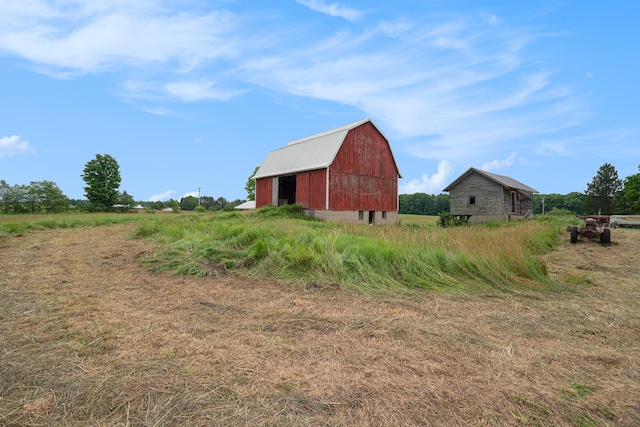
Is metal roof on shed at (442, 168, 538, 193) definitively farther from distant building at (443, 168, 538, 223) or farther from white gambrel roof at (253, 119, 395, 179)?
white gambrel roof at (253, 119, 395, 179)

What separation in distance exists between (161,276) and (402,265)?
4.89 metres

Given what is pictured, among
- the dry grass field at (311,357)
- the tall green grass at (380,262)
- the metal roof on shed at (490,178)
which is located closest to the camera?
the dry grass field at (311,357)

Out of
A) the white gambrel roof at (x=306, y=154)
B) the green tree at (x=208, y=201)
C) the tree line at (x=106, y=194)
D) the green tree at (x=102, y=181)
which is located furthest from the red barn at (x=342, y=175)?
the green tree at (x=208, y=201)

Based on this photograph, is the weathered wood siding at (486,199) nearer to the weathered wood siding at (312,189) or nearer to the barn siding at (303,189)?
the weathered wood siding at (312,189)

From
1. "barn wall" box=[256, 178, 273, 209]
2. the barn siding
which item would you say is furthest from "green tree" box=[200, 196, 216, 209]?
the barn siding

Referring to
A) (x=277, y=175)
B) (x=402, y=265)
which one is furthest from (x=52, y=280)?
(x=277, y=175)

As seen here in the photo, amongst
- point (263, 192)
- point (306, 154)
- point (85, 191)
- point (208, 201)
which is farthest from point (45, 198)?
point (208, 201)

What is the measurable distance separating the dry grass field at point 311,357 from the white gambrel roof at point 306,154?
1676cm

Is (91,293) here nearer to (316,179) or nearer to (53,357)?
(53,357)

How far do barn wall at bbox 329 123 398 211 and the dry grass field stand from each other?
16.3 meters

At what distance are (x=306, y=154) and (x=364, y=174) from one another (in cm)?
471

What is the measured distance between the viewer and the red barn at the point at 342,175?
21.0 m

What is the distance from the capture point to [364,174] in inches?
894

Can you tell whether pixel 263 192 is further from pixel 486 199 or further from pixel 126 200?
pixel 126 200
